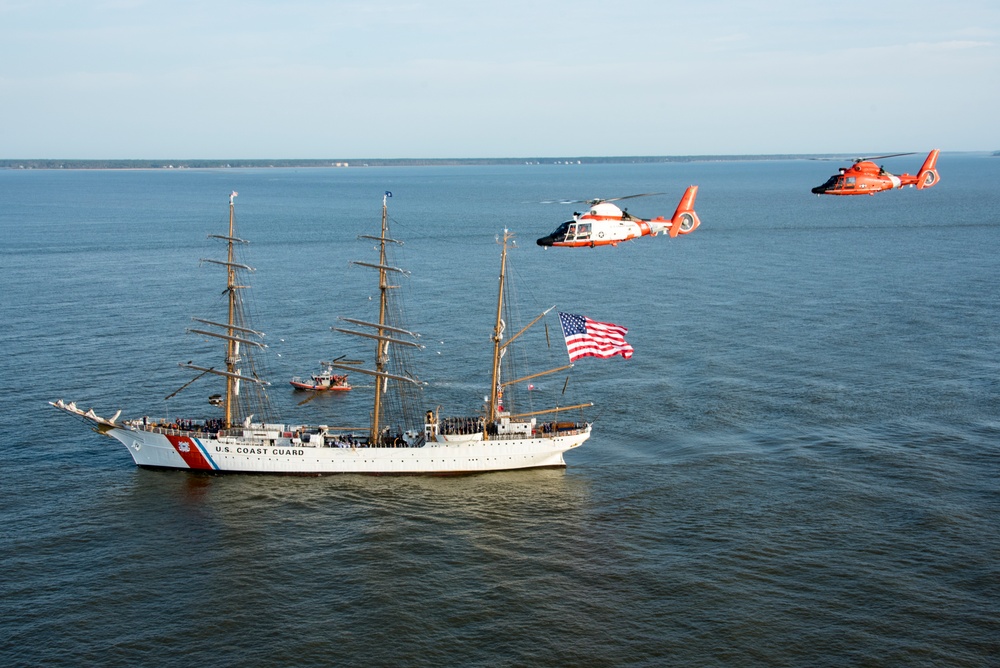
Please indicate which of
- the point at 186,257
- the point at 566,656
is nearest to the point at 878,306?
the point at 566,656

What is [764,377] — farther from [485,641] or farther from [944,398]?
[485,641]

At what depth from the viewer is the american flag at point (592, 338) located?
207ft

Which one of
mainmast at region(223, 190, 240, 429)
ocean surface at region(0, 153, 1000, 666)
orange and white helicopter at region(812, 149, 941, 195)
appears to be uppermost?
orange and white helicopter at region(812, 149, 941, 195)

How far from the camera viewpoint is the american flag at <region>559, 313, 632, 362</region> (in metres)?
63.1

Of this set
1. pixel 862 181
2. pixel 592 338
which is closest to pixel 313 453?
pixel 592 338

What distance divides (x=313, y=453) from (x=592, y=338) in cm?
2104

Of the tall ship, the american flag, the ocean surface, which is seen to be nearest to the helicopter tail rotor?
the ocean surface

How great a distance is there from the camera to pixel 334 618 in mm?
46625

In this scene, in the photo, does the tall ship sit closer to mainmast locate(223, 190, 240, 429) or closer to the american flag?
mainmast locate(223, 190, 240, 429)

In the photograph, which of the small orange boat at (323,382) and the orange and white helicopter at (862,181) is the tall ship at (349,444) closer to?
the small orange boat at (323,382)

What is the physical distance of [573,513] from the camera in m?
58.4

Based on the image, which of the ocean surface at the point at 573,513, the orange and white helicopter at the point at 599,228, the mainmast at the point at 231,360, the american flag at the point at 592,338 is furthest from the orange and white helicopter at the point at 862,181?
the mainmast at the point at 231,360

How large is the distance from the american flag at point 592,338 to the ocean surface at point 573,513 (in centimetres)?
833

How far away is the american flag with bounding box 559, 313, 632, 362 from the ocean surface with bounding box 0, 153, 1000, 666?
328 inches
